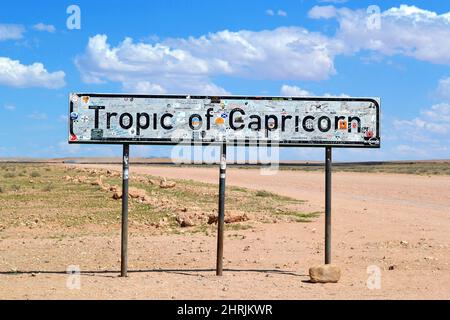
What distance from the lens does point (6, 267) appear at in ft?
35.7

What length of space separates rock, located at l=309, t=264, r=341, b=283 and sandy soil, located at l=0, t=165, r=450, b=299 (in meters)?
0.12

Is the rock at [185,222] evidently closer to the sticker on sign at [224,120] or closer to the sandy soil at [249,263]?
the sandy soil at [249,263]

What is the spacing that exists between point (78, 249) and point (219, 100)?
4475mm

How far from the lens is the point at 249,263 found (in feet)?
37.6

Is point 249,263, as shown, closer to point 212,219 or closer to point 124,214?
point 124,214

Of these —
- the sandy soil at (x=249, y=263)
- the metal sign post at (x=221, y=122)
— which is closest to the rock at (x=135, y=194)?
the sandy soil at (x=249, y=263)

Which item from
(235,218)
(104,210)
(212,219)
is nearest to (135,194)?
(104,210)

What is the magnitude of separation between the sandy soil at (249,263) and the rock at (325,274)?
0.12 meters

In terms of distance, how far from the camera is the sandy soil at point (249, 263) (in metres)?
8.84

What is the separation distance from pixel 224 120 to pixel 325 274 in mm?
2581

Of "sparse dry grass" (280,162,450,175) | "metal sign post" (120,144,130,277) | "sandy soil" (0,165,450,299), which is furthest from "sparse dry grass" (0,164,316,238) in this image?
"sparse dry grass" (280,162,450,175)

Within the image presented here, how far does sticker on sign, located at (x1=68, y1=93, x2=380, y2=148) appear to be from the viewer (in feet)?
32.7
